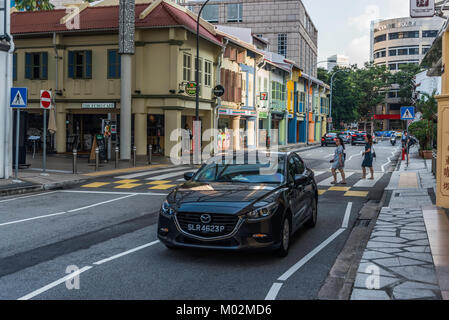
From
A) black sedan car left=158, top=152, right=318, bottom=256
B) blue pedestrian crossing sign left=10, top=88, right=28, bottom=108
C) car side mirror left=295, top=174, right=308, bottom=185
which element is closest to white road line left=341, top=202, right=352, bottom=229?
car side mirror left=295, top=174, right=308, bottom=185

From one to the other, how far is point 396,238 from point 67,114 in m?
26.1

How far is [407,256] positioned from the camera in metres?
7.38

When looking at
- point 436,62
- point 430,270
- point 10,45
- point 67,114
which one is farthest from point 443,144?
point 67,114

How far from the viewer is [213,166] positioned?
8844 millimetres

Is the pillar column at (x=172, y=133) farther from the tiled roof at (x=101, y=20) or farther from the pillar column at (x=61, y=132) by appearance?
the pillar column at (x=61, y=132)

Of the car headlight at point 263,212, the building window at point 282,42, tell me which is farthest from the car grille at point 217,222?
the building window at point 282,42

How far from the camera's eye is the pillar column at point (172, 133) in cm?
2866

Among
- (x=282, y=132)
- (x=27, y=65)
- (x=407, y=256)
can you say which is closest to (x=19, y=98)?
(x=407, y=256)

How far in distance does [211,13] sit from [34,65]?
50861 mm

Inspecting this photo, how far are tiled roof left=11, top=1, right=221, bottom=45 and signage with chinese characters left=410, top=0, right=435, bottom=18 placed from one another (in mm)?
16697

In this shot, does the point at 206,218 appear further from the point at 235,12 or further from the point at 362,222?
the point at 235,12

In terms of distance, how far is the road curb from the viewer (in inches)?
230

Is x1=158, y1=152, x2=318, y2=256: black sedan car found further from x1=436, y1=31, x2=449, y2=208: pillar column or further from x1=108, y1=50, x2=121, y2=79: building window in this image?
x1=108, y1=50, x2=121, y2=79: building window

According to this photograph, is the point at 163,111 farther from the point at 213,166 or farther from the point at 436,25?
the point at 436,25
